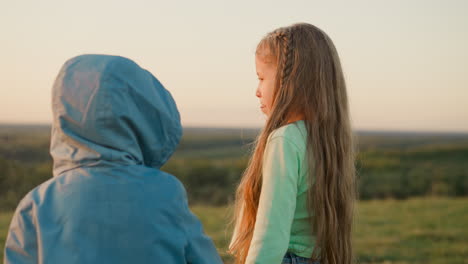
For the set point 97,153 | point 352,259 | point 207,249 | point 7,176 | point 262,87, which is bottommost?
point 7,176

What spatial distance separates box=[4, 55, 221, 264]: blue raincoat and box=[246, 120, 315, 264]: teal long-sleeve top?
0.33 metres

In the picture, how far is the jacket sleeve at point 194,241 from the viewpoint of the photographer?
155 centimetres

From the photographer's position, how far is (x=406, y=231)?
8.41 meters

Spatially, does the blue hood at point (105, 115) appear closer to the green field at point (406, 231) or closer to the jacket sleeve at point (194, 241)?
the jacket sleeve at point (194, 241)

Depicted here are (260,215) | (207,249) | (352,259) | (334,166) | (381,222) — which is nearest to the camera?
(207,249)

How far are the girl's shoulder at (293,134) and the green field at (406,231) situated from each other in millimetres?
4093

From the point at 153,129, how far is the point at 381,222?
877cm

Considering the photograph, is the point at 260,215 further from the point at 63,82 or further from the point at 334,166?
the point at 63,82

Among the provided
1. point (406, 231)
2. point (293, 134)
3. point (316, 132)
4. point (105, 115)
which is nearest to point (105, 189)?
point (105, 115)

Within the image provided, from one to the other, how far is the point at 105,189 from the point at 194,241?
0.34 metres

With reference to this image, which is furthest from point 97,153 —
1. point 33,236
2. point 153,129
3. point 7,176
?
point 7,176

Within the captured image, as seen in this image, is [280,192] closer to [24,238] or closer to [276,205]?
[276,205]

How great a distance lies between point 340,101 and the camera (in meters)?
2.14

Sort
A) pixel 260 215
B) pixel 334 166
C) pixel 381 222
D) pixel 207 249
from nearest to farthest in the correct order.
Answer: pixel 207 249 < pixel 260 215 < pixel 334 166 < pixel 381 222
